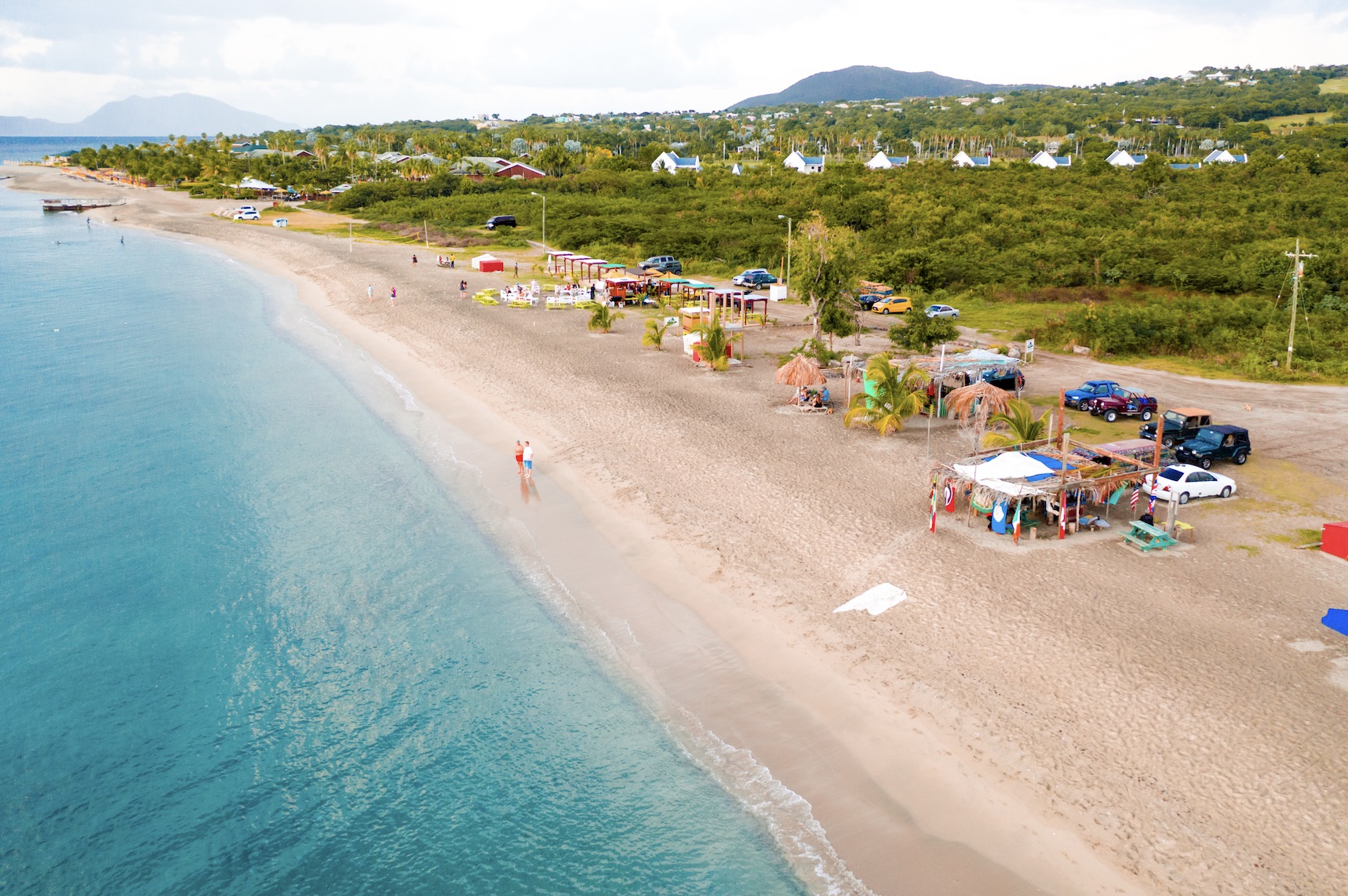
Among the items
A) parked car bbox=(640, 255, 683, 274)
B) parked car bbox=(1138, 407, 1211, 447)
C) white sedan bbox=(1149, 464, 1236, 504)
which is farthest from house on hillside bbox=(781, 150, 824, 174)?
white sedan bbox=(1149, 464, 1236, 504)

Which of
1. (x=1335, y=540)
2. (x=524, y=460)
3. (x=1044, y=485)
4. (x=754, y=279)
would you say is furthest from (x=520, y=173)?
(x=1335, y=540)

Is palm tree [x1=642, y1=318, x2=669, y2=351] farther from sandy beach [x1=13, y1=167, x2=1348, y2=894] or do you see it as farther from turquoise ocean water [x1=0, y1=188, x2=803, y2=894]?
turquoise ocean water [x1=0, y1=188, x2=803, y2=894]

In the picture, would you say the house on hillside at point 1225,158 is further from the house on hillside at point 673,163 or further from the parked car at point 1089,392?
the parked car at point 1089,392

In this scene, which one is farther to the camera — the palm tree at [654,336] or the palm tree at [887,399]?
the palm tree at [654,336]

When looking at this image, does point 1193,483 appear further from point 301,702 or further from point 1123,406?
point 301,702

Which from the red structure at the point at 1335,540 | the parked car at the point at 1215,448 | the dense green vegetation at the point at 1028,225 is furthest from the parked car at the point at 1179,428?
the dense green vegetation at the point at 1028,225

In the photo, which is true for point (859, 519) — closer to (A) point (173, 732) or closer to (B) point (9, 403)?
(A) point (173, 732)
